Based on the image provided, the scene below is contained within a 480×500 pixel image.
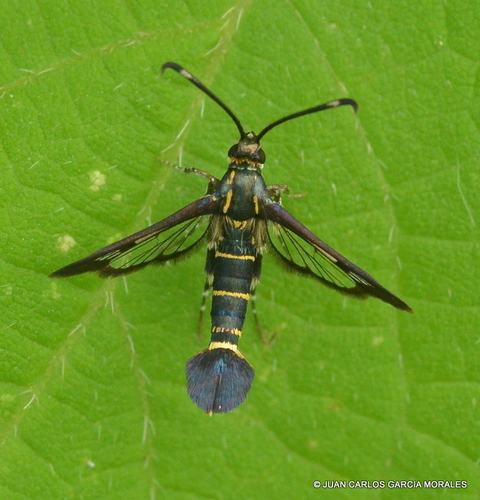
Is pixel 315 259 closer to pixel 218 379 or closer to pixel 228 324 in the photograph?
pixel 228 324

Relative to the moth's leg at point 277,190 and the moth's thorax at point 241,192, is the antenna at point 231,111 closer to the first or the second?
the moth's thorax at point 241,192

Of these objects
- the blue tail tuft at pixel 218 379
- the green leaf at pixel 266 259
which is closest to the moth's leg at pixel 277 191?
the green leaf at pixel 266 259

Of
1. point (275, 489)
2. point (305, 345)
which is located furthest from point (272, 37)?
point (275, 489)

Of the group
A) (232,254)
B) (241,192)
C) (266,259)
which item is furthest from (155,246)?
(266,259)

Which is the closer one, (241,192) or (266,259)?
(241,192)

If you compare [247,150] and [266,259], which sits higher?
[247,150]

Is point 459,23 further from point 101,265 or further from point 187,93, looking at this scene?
point 101,265
